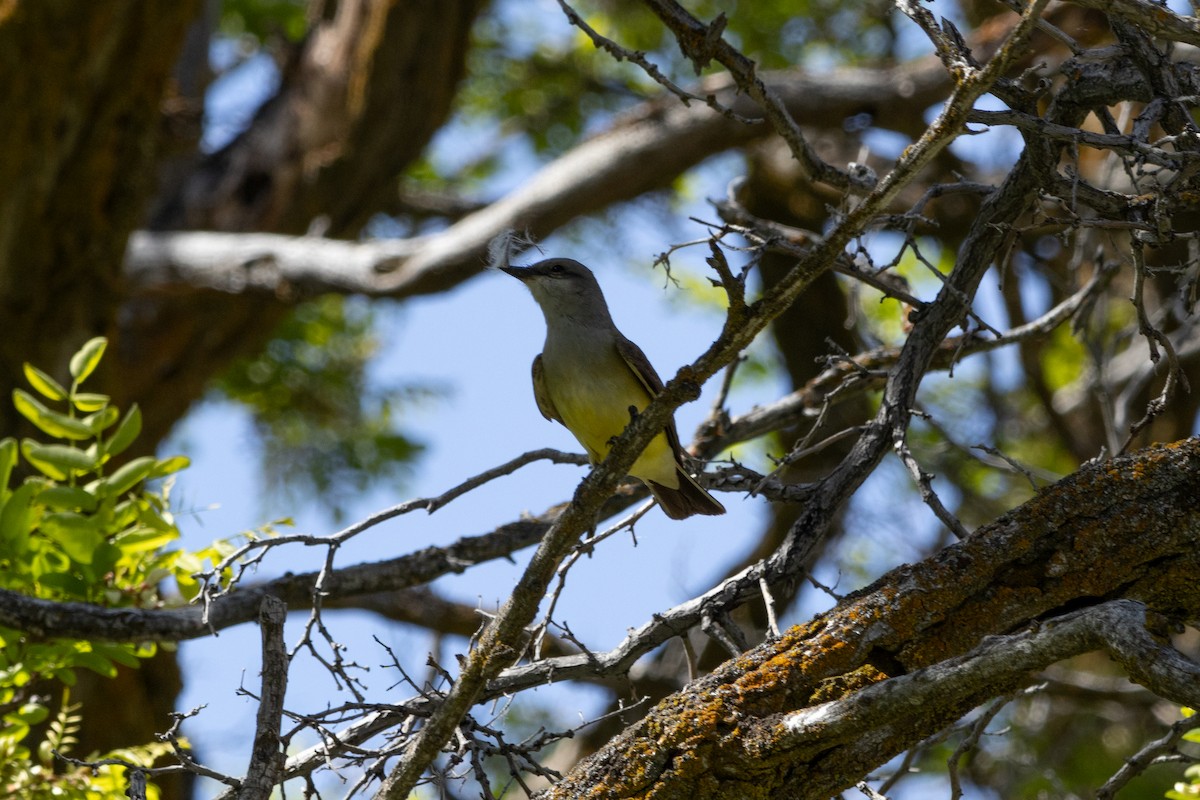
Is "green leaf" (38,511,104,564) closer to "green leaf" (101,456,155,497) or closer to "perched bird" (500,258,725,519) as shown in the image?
"green leaf" (101,456,155,497)

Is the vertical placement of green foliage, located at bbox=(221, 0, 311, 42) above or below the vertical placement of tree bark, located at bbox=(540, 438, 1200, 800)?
above

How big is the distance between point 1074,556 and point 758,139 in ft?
18.7

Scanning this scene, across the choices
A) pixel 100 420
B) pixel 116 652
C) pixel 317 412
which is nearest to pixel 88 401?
pixel 100 420

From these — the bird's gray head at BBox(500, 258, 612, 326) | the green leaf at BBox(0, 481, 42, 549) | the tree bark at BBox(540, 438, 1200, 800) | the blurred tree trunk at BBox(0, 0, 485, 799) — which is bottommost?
the tree bark at BBox(540, 438, 1200, 800)

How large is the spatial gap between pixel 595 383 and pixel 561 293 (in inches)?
22.1

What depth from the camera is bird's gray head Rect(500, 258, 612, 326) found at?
5516mm

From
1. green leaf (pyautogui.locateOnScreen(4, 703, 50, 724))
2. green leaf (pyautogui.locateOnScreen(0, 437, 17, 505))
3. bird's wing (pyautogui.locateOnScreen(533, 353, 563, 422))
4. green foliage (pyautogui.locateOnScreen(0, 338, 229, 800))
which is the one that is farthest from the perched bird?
green leaf (pyautogui.locateOnScreen(4, 703, 50, 724))

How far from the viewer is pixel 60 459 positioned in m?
4.12

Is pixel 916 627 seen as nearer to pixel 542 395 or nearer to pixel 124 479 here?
pixel 124 479

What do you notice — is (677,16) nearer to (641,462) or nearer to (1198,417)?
(641,462)

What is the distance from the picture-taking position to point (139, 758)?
4078 mm

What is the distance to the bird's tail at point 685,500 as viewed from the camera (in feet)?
17.1

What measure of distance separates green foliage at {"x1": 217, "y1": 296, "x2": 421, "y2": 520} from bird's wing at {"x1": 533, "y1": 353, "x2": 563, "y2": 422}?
558cm

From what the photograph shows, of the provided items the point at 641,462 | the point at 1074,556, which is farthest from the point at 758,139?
the point at 1074,556
